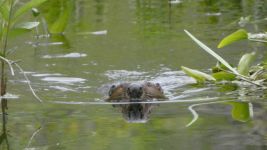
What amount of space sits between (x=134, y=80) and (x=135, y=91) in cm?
126

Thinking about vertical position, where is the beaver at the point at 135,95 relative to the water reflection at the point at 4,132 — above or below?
below

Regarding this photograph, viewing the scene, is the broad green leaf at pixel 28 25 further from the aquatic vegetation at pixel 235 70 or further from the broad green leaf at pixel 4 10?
the aquatic vegetation at pixel 235 70

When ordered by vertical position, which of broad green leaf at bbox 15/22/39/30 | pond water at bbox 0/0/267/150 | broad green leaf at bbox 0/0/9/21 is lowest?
pond water at bbox 0/0/267/150

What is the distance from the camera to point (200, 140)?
3910 mm

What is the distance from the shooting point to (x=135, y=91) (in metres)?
5.70

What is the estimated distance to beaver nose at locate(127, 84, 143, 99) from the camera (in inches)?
224

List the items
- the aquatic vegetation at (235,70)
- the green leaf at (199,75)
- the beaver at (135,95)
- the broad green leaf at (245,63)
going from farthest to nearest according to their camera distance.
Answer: the green leaf at (199,75), the broad green leaf at (245,63), the aquatic vegetation at (235,70), the beaver at (135,95)

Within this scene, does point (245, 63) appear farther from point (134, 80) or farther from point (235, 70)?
point (134, 80)

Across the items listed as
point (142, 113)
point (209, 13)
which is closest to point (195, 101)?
point (142, 113)

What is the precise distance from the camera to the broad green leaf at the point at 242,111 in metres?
4.55

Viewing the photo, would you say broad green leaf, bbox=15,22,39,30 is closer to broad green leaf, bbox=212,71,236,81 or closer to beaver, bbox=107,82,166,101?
beaver, bbox=107,82,166,101

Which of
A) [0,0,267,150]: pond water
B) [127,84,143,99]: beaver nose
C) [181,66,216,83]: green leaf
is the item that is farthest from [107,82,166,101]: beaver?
[181,66,216,83]: green leaf

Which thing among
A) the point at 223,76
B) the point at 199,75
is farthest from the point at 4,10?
the point at 223,76

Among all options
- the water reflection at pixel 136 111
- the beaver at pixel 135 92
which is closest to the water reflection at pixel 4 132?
the water reflection at pixel 136 111
